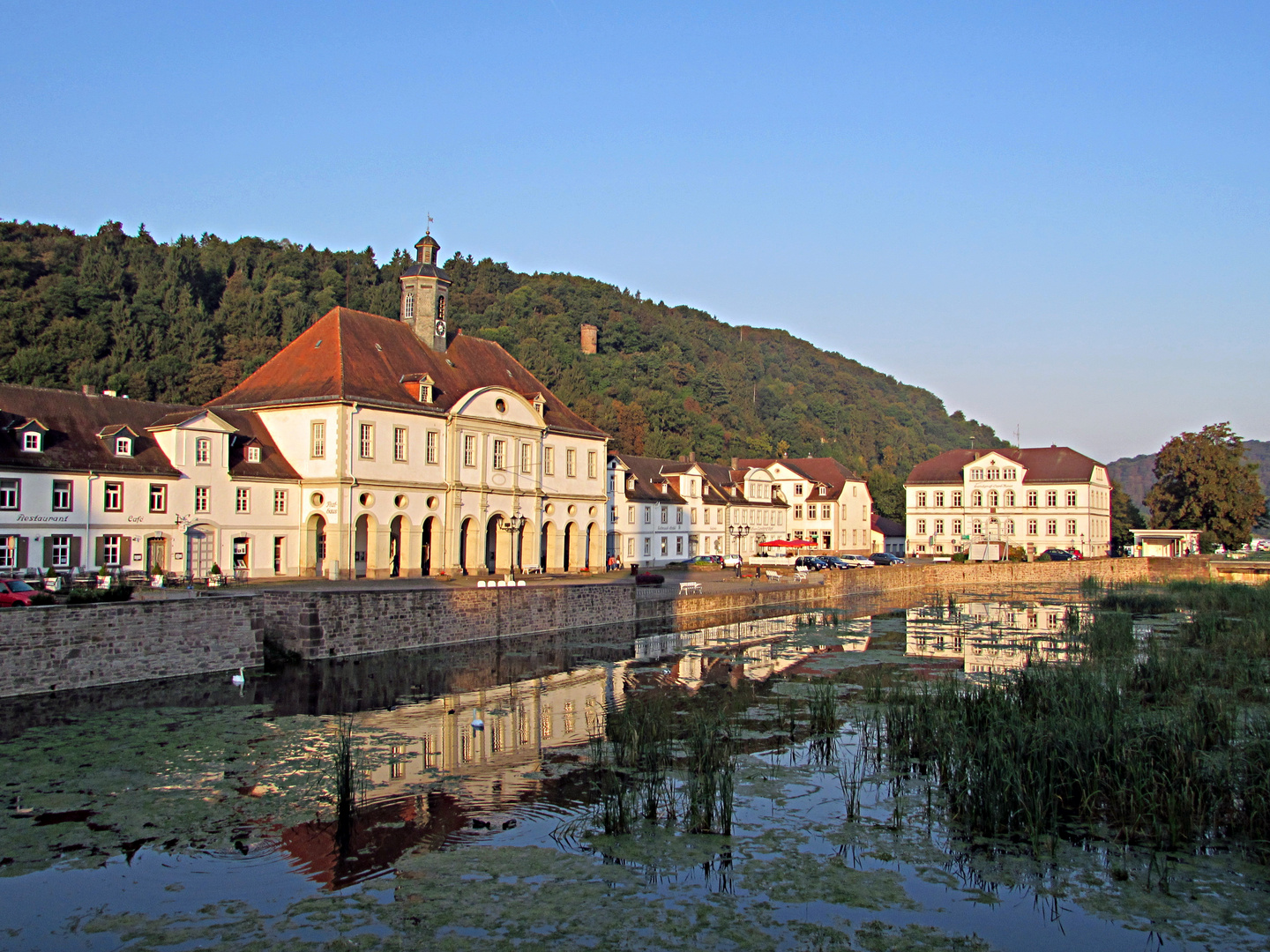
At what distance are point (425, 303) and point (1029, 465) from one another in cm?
5286

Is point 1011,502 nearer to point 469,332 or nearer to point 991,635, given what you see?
point 991,635

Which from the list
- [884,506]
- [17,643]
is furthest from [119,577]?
[884,506]

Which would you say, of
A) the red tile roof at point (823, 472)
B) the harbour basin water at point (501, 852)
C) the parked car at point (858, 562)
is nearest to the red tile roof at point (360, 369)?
the parked car at point (858, 562)

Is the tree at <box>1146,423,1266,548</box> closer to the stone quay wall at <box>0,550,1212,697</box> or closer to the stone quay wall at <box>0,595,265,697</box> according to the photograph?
the stone quay wall at <box>0,550,1212,697</box>

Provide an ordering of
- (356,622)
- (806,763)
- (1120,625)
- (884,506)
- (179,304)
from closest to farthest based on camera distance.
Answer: (806,763) < (356,622) < (1120,625) < (179,304) < (884,506)

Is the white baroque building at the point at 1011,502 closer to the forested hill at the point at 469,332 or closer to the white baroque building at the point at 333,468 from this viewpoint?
the forested hill at the point at 469,332

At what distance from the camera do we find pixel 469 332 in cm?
11800

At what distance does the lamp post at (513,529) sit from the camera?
45.9 metres

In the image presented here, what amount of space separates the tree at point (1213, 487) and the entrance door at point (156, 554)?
232 ft

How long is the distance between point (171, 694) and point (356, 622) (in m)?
6.16

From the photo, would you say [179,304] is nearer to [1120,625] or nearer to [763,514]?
[763,514]

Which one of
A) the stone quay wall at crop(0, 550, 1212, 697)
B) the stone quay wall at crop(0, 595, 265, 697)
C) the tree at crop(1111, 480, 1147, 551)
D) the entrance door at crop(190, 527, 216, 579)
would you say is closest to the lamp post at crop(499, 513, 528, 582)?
the stone quay wall at crop(0, 550, 1212, 697)

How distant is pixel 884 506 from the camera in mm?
102062

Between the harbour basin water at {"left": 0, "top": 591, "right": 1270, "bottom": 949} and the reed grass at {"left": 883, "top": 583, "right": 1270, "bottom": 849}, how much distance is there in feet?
1.61
